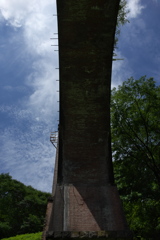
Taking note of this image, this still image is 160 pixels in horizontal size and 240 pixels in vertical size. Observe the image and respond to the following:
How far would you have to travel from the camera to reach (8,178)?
27.5m

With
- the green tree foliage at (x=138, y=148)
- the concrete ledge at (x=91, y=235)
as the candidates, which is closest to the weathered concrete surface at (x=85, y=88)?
the concrete ledge at (x=91, y=235)

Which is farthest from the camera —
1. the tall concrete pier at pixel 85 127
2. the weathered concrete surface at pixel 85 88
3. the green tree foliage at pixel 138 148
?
the green tree foliage at pixel 138 148

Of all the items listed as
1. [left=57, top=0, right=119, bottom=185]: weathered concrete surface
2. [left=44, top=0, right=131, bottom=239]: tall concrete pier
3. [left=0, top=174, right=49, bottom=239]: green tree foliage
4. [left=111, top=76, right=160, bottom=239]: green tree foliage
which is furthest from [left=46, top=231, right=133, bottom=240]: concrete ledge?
[left=0, top=174, right=49, bottom=239]: green tree foliage

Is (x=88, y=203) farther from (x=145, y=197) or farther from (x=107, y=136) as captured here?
(x=145, y=197)

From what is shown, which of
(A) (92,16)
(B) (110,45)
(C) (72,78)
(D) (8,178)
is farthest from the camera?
(D) (8,178)

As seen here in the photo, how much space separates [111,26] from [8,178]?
1026 inches

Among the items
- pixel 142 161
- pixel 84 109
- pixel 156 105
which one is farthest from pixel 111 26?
pixel 142 161

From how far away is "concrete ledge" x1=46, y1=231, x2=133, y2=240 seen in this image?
222 inches

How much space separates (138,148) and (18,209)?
19.3m

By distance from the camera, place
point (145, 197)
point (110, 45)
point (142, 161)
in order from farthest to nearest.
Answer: point (145, 197), point (142, 161), point (110, 45)

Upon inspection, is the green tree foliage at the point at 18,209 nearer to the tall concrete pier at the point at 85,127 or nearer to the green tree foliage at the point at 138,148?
the green tree foliage at the point at 138,148

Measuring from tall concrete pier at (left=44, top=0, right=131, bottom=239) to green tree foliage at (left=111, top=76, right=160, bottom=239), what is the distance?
4467mm

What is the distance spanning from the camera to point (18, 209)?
25344 millimetres

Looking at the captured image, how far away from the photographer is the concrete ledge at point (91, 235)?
564cm
